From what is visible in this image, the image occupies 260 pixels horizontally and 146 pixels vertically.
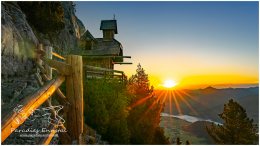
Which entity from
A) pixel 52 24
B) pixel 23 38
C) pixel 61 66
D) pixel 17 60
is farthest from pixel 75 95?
pixel 52 24

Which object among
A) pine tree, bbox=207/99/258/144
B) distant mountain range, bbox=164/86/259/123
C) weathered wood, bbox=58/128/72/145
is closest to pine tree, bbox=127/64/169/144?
pine tree, bbox=207/99/258/144

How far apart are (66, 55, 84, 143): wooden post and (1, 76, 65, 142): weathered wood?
41cm

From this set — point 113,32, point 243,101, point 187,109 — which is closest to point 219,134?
point 113,32

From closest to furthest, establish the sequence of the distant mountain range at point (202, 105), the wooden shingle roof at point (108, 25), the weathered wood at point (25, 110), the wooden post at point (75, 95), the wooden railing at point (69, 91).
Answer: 1. the weathered wood at point (25, 110)
2. the wooden railing at point (69, 91)
3. the wooden post at point (75, 95)
4. the wooden shingle roof at point (108, 25)
5. the distant mountain range at point (202, 105)

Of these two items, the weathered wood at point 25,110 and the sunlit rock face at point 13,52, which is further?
the sunlit rock face at point 13,52

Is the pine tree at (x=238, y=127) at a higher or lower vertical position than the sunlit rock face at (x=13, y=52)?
lower

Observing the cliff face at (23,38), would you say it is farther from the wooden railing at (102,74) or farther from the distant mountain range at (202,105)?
the distant mountain range at (202,105)

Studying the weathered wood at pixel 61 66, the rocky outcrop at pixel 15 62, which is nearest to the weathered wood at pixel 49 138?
the weathered wood at pixel 61 66

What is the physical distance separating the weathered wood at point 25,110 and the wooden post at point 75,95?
1.33 feet

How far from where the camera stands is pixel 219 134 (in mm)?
25359

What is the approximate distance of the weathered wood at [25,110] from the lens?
222cm

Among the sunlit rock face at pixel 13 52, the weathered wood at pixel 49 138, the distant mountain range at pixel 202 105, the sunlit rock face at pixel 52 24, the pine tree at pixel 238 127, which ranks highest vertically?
the sunlit rock face at pixel 52 24

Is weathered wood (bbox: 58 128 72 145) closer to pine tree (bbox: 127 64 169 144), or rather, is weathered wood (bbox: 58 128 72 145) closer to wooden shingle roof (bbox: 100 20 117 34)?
pine tree (bbox: 127 64 169 144)

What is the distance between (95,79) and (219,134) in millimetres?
16082
